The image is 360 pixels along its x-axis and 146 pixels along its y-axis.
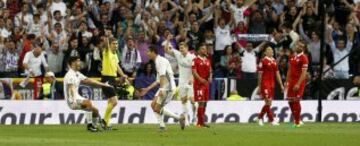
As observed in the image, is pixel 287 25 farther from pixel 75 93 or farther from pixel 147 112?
pixel 75 93

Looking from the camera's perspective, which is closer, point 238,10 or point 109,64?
point 109,64

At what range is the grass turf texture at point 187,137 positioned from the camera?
2086cm

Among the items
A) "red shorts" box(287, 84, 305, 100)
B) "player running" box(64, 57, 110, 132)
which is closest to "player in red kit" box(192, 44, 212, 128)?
"red shorts" box(287, 84, 305, 100)

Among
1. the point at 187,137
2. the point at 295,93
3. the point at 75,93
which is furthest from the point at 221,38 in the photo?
the point at 187,137

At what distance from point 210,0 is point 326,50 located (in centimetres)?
469

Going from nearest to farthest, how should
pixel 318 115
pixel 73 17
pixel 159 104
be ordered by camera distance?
pixel 159 104
pixel 318 115
pixel 73 17

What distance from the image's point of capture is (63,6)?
36.4 metres

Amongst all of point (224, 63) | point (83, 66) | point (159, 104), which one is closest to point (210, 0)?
point (224, 63)

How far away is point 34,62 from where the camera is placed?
111 feet

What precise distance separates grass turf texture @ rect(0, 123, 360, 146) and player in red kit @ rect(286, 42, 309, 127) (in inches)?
48.5

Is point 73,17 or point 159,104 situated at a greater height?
point 73,17

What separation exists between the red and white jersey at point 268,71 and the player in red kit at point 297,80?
43.3 inches

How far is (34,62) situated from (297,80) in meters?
9.33

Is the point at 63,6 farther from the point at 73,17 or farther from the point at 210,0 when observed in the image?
the point at 210,0
